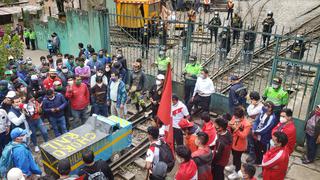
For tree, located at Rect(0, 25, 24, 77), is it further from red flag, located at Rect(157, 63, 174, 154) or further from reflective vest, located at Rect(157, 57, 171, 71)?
red flag, located at Rect(157, 63, 174, 154)

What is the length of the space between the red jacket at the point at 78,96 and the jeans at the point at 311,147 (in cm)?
569

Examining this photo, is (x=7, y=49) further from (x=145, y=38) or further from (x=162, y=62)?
(x=162, y=62)

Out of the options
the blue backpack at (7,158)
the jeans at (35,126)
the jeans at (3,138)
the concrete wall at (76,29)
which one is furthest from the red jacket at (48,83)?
the concrete wall at (76,29)

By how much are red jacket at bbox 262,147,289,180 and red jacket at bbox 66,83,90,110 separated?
195 inches

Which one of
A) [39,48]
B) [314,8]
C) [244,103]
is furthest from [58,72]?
[314,8]

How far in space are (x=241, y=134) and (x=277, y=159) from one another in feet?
3.05

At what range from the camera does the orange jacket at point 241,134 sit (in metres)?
5.85

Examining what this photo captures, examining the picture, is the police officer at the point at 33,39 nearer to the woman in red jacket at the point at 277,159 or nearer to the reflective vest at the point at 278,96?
the reflective vest at the point at 278,96

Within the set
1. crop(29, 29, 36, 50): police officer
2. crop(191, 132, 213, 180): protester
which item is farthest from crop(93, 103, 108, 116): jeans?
crop(29, 29, 36, 50): police officer

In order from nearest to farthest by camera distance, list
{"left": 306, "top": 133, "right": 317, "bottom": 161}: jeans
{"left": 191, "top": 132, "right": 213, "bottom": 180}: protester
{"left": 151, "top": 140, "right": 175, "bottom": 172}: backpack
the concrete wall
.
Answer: {"left": 191, "top": 132, "right": 213, "bottom": 180}: protester < {"left": 151, "top": 140, "right": 175, "bottom": 172}: backpack < {"left": 306, "top": 133, "right": 317, "bottom": 161}: jeans < the concrete wall

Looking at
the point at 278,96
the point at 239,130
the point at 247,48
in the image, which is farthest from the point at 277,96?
the point at 247,48

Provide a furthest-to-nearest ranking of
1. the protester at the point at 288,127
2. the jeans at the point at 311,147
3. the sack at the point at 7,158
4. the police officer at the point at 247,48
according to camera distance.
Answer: the police officer at the point at 247,48 → the jeans at the point at 311,147 → the protester at the point at 288,127 → the sack at the point at 7,158

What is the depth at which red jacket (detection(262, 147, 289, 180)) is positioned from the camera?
5.07m

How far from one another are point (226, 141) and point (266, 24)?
364 inches
